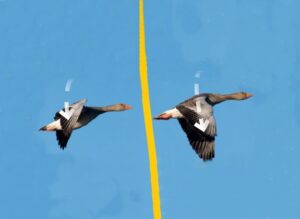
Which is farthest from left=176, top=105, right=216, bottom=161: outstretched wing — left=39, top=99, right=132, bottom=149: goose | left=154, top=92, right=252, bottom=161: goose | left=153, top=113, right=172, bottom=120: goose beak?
left=39, top=99, right=132, bottom=149: goose

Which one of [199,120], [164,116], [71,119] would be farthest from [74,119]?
[199,120]

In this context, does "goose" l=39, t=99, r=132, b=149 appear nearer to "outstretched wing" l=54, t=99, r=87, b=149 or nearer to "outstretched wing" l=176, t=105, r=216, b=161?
"outstretched wing" l=54, t=99, r=87, b=149

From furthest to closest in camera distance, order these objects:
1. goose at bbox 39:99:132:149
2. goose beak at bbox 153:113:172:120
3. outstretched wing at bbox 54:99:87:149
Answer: goose beak at bbox 153:113:172:120 → goose at bbox 39:99:132:149 → outstretched wing at bbox 54:99:87:149

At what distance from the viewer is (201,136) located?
21188mm

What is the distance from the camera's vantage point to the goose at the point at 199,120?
2108 cm

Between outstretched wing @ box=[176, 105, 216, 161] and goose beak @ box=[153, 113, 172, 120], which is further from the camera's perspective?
goose beak @ box=[153, 113, 172, 120]

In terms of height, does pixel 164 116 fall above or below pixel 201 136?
above

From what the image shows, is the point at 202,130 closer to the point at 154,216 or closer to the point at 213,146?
the point at 213,146

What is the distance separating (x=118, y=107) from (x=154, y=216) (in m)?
2.84

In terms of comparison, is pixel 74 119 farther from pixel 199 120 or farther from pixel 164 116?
pixel 199 120

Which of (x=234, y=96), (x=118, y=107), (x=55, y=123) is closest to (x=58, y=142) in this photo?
(x=55, y=123)

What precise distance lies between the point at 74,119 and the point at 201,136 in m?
2.24

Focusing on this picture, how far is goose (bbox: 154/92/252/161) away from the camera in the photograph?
2108 cm

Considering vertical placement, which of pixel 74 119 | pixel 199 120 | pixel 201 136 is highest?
pixel 74 119
